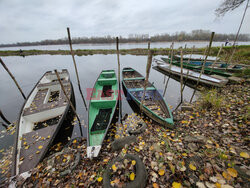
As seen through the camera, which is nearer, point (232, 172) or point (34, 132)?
point (232, 172)

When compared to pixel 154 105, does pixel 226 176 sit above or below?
above

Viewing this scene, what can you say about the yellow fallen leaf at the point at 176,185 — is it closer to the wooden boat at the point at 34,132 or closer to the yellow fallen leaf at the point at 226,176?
the yellow fallen leaf at the point at 226,176

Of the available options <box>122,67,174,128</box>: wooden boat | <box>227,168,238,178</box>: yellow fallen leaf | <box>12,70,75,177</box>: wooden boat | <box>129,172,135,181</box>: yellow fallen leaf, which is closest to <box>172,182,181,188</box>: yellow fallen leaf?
<box>129,172,135,181</box>: yellow fallen leaf

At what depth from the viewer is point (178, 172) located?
2252 mm

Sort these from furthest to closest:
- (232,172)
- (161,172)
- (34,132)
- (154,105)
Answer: (154,105) → (34,132) → (161,172) → (232,172)

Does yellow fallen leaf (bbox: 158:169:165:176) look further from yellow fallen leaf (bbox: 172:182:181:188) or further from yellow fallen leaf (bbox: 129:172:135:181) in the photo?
yellow fallen leaf (bbox: 129:172:135:181)

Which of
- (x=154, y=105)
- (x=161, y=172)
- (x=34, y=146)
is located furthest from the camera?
(x=154, y=105)

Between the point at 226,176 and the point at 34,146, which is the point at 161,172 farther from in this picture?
the point at 34,146

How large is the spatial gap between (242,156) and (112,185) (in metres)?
3.06

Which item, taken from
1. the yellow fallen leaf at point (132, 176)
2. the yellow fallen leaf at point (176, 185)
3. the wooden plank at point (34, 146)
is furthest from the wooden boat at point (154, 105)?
the wooden plank at point (34, 146)

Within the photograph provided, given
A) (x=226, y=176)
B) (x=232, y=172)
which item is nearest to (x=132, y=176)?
(x=226, y=176)

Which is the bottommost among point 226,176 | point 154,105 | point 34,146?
point 34,146

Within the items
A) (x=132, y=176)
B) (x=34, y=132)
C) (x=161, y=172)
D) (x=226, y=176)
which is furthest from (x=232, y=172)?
(x=34, y=132)

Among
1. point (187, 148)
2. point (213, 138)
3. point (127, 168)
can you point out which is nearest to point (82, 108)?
point (127, 168)
